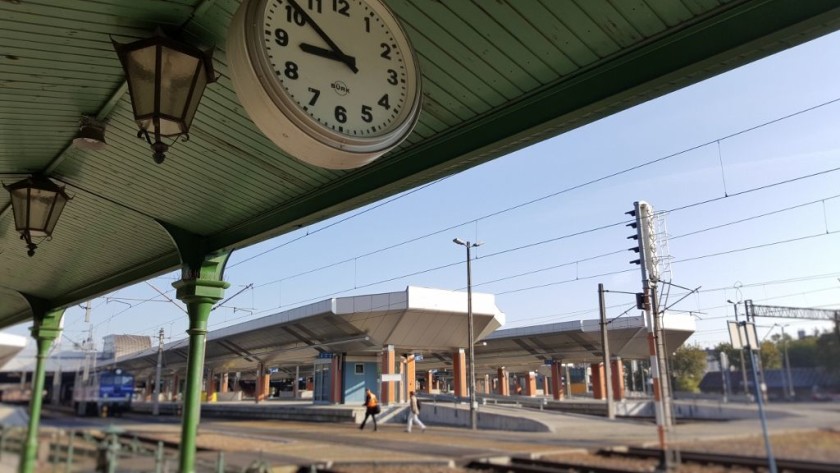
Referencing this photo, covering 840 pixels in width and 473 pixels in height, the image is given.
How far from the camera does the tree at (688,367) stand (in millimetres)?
3693

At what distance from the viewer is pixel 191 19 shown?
306cm

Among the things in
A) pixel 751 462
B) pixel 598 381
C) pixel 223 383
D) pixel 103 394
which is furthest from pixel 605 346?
pixel 223 383

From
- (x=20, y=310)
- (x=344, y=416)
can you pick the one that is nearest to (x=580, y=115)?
(x=20, y=310)

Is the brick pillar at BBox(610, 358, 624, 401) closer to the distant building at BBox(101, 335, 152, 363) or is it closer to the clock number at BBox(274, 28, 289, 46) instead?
the distant building at BBox(101, 335, 152, 363)

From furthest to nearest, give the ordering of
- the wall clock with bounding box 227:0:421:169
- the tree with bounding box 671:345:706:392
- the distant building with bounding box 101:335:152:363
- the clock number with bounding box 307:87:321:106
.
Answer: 1. the distant building with bounding box 101:335:152:363
2. the tree with bounding box 671:345:706:392
3. the clock number with bounding box 307:87:321:106
4. the wall clock with bounding box 227:0:421:169

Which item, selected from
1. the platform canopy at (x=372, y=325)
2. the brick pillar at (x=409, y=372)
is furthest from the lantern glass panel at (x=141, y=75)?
the brick pillar at (x=409, y=372)

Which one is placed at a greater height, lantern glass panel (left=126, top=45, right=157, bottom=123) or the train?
lantern glass panel (left=126, top=45, right=157, bottom=123)

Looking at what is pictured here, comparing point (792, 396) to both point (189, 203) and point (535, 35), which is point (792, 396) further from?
point (189, 203)

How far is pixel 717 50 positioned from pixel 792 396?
6.06 feet

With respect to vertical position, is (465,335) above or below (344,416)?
above

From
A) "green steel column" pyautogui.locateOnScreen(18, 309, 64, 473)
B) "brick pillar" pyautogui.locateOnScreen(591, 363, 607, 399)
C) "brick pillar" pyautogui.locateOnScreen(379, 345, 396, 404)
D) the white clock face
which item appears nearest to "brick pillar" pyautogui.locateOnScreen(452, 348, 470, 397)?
"brick pillar" pyautogui.locateOnScreen(379, 345, 396, 404)

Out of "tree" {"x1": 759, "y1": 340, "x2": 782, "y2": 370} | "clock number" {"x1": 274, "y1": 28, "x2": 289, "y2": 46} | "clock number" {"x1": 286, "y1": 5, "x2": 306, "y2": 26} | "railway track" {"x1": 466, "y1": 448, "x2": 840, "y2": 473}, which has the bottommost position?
"railway track" {"x1": 466, "y1": 448, "x2": 840, "y2": 473}

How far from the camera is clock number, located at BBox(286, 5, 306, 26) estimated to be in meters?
2.28

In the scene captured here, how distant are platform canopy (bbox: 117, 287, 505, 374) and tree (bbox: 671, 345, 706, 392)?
941 inches
